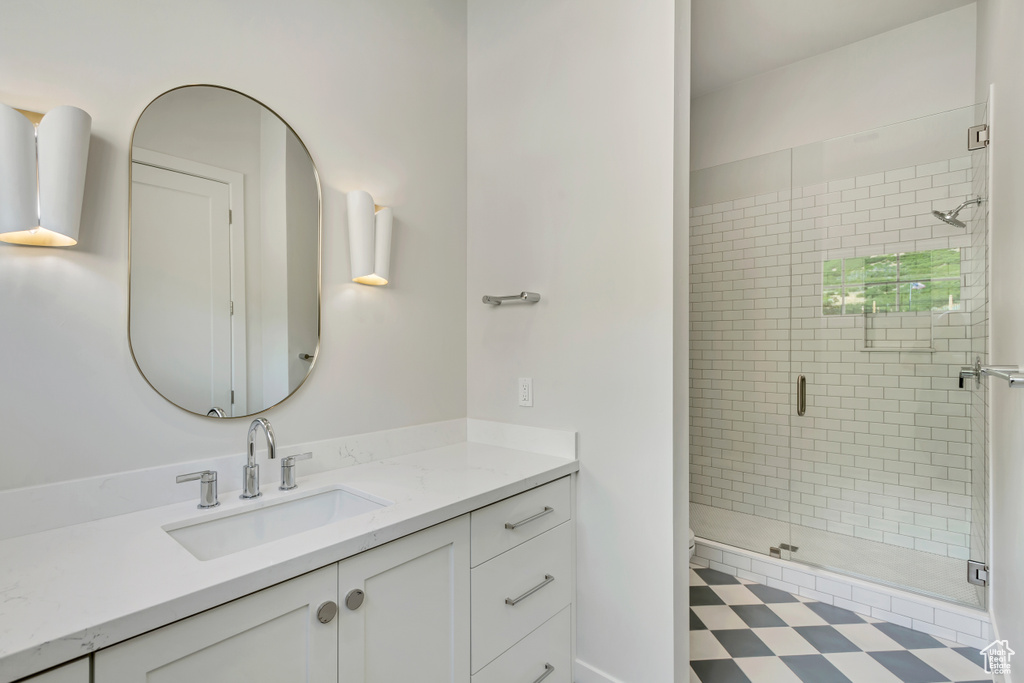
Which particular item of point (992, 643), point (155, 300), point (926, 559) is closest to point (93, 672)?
point (155, 300)

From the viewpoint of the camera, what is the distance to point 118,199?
1.21m

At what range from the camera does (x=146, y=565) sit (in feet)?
3.01

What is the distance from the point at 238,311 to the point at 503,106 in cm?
134

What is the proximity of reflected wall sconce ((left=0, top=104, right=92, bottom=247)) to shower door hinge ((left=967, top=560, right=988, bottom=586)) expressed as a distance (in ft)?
11.2

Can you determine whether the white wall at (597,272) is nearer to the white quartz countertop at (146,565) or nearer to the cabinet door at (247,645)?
the white quartz countertop at (146,565)

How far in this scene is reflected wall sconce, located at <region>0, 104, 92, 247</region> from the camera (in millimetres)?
1004

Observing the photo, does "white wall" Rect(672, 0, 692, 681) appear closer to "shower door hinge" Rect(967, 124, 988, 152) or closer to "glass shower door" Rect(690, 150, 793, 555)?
"glass shower door" Rect(690, 150, 793, 555)

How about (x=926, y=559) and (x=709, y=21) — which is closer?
(x=926, y=559)

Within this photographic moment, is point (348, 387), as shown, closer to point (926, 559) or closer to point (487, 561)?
point (487, 561)

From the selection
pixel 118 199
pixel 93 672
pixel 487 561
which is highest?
pixel 118 199

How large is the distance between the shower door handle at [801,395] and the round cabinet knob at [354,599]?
8.18 ft

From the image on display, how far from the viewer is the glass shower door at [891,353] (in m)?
2.16

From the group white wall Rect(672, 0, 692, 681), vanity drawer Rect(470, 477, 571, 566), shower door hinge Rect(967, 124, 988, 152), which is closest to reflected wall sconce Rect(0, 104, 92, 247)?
vanity drawer Rect(470, 477, 571, 566)

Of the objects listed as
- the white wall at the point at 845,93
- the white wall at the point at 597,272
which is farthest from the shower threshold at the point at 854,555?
the white wall at the point at 845,93
